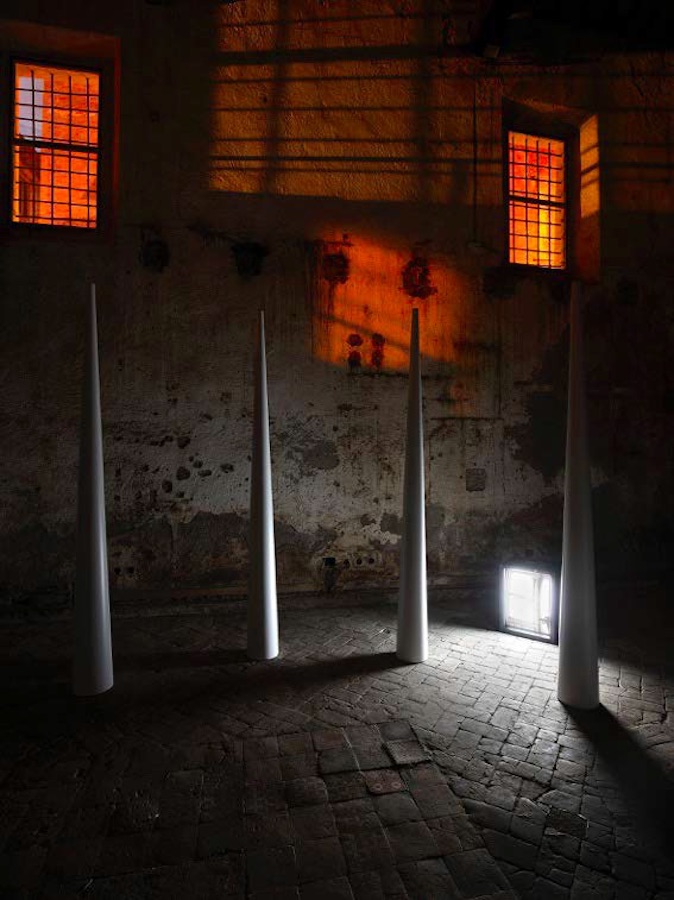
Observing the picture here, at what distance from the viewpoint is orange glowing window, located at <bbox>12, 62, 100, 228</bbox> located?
17.8 feet

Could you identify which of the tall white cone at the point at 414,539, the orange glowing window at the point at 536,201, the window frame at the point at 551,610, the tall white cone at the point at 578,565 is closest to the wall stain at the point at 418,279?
the orange glowing window at the point at 536,201

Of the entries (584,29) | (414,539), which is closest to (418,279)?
(414,539)

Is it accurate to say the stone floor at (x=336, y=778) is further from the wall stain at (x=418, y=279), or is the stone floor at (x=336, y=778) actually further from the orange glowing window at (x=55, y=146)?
the orange glowing window at (x=55, y=146)

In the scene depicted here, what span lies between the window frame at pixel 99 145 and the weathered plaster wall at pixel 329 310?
0.72ft

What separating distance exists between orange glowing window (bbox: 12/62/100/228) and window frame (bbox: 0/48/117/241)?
5 centimetres

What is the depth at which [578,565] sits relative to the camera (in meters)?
3.34

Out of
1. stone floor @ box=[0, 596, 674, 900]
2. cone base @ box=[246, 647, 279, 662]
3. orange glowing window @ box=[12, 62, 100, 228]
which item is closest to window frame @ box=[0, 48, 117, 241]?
orange glowing window @ box=[12, 62, 100, 228]

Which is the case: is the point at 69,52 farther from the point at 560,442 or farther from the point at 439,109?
the point at 560,442

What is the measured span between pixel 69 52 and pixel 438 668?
24.0 ft

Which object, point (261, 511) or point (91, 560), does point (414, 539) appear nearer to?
point (261, 511)

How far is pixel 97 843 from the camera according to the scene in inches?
87.7

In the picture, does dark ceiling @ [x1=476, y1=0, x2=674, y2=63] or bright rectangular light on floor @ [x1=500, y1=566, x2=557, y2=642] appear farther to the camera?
dark ceiling @ [x1=476, y1=0, x2=674, y2=63]

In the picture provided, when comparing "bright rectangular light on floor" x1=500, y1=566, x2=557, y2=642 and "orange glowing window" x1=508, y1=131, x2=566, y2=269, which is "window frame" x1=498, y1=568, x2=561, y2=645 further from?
"orange glowing window" x1=508, y1=131, x2=566, y2=269

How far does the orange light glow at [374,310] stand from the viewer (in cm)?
585
